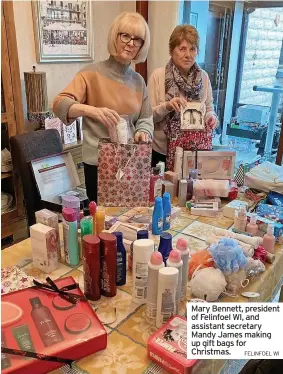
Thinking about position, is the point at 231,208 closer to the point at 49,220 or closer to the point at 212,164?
the point at 212,164

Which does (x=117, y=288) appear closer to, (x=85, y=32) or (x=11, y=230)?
(x=11, y=230)

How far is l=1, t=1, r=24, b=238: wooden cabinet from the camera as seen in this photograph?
1.94 meters

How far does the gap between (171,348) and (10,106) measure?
173cm

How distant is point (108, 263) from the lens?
0.94m

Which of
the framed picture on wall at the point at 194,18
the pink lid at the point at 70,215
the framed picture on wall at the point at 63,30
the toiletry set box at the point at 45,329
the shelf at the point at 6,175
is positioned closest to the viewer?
the toiletry set box at the point at 45,329

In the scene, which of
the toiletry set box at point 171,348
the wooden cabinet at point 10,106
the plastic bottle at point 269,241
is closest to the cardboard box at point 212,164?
the plastic bottle at point 269,241

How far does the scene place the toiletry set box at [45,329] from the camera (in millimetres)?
744

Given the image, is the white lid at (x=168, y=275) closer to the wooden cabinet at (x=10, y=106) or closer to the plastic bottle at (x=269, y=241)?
the plastic bottle at (x=269, y=241)

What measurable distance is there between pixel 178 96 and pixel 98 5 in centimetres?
133

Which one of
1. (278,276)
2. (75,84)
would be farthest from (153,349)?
(75,84)

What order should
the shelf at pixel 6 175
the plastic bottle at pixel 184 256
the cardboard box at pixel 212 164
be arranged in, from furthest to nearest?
the shelf at pixel 6 175 < the cardboard box at pixel 212 164 < the plastic bottle at pixel 184 256

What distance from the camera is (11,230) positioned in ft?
7.32

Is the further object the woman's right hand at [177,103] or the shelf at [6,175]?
the shelf at [6,175]

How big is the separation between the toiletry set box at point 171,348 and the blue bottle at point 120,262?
22 cm
